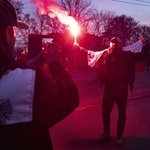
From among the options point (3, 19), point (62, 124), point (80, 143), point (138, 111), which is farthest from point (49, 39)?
point (138, 111)

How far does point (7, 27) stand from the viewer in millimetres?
1663

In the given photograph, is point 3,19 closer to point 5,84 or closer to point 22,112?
point 5,84

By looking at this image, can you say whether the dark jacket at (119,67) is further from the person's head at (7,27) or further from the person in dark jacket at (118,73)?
the person's head at (7,27)

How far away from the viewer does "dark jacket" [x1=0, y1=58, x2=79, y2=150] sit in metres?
1.58

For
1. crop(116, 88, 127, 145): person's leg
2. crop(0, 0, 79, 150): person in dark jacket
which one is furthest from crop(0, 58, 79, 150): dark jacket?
crop(116, 88, 127, 145): person's leg

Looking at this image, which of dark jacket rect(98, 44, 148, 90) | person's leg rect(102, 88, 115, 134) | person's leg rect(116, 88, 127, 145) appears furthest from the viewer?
person's leg rect(102, 88, 115, 134)

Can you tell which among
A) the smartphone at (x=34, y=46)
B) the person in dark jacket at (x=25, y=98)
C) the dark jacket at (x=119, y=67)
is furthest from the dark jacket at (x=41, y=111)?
the dark jacket at (x=119, y=67)

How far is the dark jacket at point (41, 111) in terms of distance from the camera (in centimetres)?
158

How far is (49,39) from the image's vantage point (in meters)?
2.67

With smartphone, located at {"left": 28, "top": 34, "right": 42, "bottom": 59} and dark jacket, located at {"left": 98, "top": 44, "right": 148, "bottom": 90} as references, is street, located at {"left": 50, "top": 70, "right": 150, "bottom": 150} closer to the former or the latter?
dark jacket, located at {"left": 98, "top": 44, "right": 148, "bottom": 90}

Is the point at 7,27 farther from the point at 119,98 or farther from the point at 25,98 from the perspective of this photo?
the point at 119,98

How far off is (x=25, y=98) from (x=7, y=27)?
34 cm

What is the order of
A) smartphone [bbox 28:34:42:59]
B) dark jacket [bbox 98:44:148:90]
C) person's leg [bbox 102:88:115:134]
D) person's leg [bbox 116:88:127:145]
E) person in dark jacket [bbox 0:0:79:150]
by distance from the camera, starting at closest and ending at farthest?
person in dark jacket [bbox 0:0:79:150] → smartphone [bbox 28:34:42:59] → dark jacket [bbox 98:44:148:90] → person's leg [bbox 116:88:127:145] → person's leg [bbox 102:88:115:134]

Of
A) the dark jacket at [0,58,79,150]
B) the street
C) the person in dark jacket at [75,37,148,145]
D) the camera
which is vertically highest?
the camera
